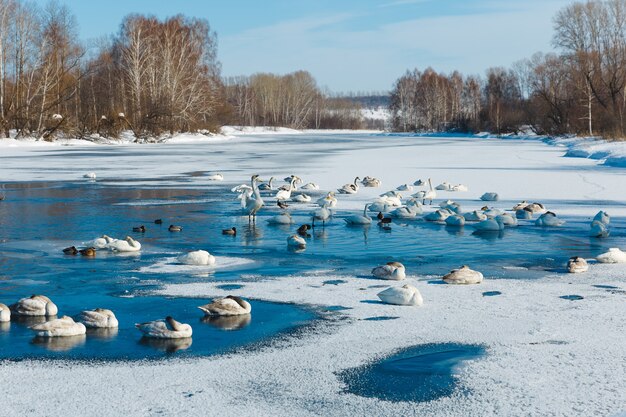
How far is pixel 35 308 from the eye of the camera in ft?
17.8

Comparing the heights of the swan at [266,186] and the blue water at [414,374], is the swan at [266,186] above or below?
above

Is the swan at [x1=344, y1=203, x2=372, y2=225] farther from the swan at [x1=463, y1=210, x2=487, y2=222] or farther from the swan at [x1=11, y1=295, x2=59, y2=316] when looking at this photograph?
the swan at [x1=11, y1=295, x2=59, y2=316]

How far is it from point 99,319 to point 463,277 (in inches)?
124

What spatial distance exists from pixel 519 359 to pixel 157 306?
9.26ft

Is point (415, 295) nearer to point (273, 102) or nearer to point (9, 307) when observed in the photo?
point (9, 307)

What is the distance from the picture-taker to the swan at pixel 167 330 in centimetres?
484

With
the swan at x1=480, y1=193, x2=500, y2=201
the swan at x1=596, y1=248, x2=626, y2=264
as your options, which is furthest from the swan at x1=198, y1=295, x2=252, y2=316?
the swan at x1=480, y1=193, x2=500, y2=201

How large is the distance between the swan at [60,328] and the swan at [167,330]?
1.41 feet

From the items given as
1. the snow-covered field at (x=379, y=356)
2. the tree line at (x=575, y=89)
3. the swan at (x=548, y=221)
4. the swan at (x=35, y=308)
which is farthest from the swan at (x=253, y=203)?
the tree line at (x=575, y=89)

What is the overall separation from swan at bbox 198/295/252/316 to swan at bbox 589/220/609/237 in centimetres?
559

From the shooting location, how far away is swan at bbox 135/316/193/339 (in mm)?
4840

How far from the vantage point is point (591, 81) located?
168 ft

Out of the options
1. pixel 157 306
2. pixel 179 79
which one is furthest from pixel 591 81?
pixel 157 306

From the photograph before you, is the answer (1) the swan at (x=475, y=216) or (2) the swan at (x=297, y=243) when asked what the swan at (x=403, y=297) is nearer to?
(2) the swan at (x=297, y=243)
